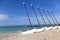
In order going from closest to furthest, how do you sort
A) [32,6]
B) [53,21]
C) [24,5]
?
[24,5], [32,6], [53,21]

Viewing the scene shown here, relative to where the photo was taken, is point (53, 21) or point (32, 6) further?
point (53, 21)

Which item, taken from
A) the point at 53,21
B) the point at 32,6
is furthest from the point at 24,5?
the point at 53,21

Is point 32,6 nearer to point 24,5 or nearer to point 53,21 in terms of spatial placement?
point 24,5

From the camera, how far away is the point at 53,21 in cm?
6769

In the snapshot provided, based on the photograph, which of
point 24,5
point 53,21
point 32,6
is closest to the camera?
point 24,5

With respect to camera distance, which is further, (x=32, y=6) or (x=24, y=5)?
(x=32, y=6)

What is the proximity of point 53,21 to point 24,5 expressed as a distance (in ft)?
100

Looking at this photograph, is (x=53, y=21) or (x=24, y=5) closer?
(x=24, y=5)

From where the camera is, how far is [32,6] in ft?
156

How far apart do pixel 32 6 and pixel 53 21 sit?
77.8 ft

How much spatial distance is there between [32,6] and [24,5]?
707cm

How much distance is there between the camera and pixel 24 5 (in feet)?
134

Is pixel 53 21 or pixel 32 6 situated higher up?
pixel 32 6
